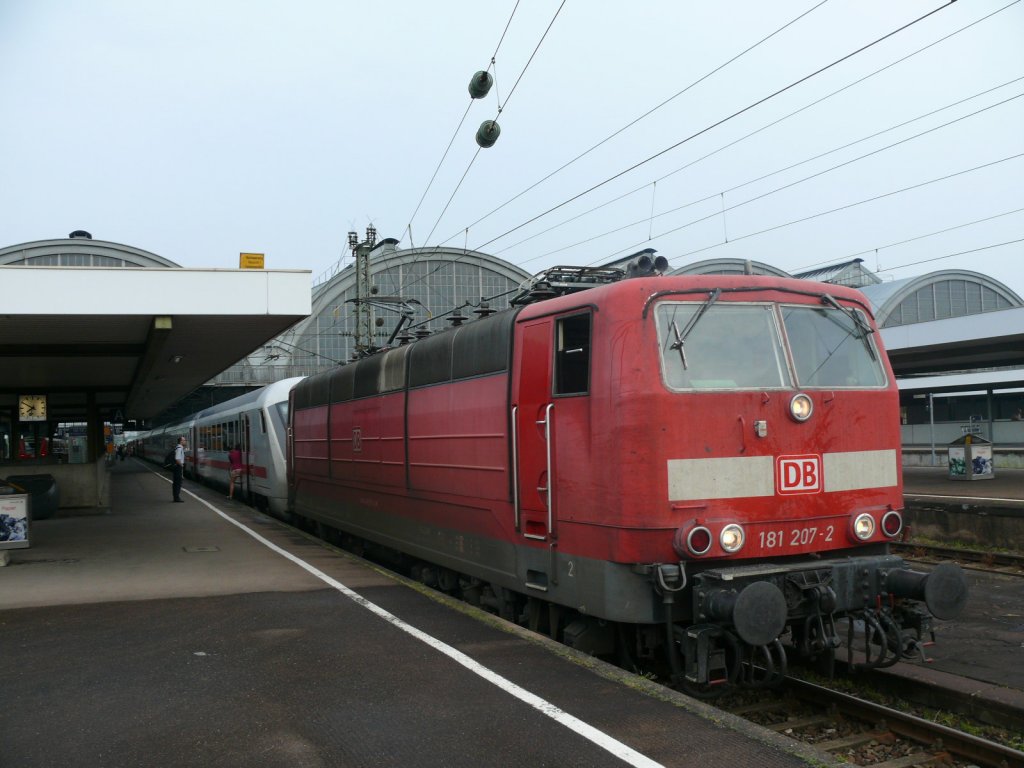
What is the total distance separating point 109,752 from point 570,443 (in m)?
3.55

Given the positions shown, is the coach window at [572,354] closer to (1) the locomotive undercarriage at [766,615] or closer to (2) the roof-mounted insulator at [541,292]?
(2) the roof-mounted insulator at [541,292]

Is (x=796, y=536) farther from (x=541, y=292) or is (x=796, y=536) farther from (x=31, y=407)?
(x=31, y=407)

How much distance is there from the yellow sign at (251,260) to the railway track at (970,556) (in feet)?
33.1

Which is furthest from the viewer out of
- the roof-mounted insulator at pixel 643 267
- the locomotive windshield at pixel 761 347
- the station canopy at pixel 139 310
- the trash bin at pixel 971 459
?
the trash bin at pixel 971 459

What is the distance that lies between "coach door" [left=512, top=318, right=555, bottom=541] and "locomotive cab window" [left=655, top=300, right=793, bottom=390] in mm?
1070

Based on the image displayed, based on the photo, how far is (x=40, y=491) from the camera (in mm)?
19047

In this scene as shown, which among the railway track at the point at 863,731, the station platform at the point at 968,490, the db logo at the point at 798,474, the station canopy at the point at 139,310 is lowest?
the railway track at the point at 863,731

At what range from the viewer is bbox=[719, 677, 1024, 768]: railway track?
17.6ft

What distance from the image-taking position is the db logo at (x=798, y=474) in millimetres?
6250

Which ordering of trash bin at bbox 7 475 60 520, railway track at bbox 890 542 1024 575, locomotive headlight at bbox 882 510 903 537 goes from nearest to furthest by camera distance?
locomotive headlight at bbox 882 510 903 537 → railway track at bbox 890 542 1024 575 → trash bin at bbox 7 475 60 520

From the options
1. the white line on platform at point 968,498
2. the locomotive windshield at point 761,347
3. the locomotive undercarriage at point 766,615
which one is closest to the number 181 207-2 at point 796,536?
the locomotive undercarriage at point 766,615

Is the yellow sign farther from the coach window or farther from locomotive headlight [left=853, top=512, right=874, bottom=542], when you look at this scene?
locomotive headlight [left=853, top=512, right=874, bottom=542]

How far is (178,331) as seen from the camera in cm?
1295

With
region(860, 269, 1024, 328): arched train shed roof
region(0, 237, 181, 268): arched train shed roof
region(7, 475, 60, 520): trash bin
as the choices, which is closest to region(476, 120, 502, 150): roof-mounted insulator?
region(7, 475, 60, 520): trash bin
